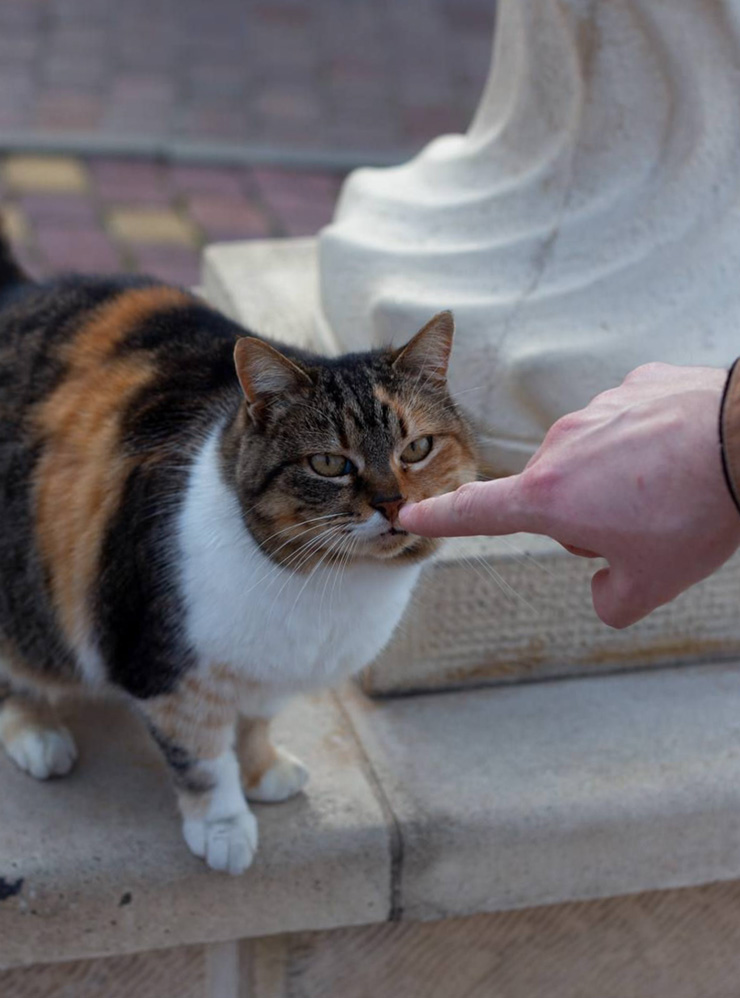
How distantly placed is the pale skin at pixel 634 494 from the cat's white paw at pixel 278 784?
0.70 metres

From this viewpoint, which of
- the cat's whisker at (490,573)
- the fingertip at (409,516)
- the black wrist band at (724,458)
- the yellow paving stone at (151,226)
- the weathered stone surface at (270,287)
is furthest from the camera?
the yellow paving stone at (151,226)

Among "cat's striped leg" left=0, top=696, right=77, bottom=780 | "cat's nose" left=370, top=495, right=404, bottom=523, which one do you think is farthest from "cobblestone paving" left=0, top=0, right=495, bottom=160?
"cat's nose" left=370, top=495, right=404, bottom=523

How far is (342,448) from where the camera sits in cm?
150

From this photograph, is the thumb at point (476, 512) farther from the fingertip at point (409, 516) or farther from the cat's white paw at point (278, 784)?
the cat's white paw at point (278, 784)

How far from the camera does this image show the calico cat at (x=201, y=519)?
153 cm

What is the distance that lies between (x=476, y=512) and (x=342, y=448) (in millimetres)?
290

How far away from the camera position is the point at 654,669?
2.14m

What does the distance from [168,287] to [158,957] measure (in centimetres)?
95

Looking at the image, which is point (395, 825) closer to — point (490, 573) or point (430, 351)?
point (490, 573)

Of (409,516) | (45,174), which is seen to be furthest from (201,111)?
(409,516)

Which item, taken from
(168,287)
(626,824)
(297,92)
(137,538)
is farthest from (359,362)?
(297,92)

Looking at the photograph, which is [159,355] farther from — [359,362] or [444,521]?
[444,521]

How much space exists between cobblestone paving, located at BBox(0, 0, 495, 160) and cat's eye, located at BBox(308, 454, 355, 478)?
10.4 ft

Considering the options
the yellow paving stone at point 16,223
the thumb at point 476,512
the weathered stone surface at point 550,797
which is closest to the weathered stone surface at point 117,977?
the weathered stone surface at point 550,797
